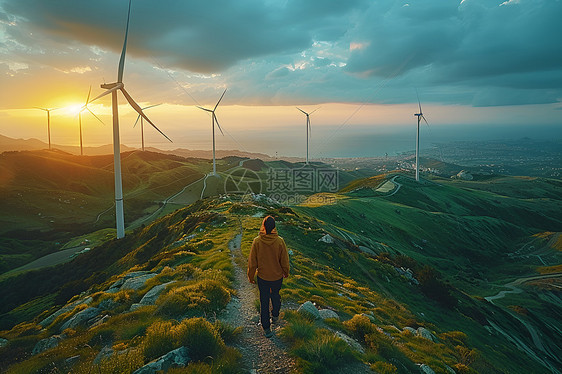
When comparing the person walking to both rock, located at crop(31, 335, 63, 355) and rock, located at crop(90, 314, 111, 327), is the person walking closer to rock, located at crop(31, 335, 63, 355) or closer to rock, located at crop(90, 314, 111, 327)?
rock, located at crop(90, 314, 111, 327)

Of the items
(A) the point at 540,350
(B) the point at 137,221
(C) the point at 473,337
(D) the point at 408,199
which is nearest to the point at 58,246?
(B) the point at 137,221

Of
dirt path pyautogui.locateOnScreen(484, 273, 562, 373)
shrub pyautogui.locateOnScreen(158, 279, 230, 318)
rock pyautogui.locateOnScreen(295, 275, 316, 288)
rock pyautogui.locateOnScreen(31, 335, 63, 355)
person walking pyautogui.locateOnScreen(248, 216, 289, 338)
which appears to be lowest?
dirt path pyautogui.locateOnScreen(484, 273, 562, 373)

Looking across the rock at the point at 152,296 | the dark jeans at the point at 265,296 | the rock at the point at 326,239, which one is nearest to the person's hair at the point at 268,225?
the dark jeans at the point at 265,296

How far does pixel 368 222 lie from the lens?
3693 inches

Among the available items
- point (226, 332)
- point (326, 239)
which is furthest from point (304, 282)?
point (326, 239)

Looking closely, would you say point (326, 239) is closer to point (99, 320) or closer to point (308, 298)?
point (308, 298)

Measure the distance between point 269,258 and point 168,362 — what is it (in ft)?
15.2

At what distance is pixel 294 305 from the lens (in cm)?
1591

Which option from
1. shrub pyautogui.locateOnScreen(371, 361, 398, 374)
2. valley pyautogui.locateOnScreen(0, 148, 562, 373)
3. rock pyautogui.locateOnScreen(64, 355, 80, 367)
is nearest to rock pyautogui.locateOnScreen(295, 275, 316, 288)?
valley pyautogui.locateOnScreen(0, 148, 562, 373)

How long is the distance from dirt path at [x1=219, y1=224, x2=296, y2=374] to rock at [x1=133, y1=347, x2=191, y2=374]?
1.95 m

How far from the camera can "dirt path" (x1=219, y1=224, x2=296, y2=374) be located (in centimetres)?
962

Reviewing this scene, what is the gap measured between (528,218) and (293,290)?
234 metres

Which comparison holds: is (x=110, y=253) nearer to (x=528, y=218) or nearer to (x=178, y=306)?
(x=178, y=306)

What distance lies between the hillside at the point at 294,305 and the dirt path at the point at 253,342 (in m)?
0.07
